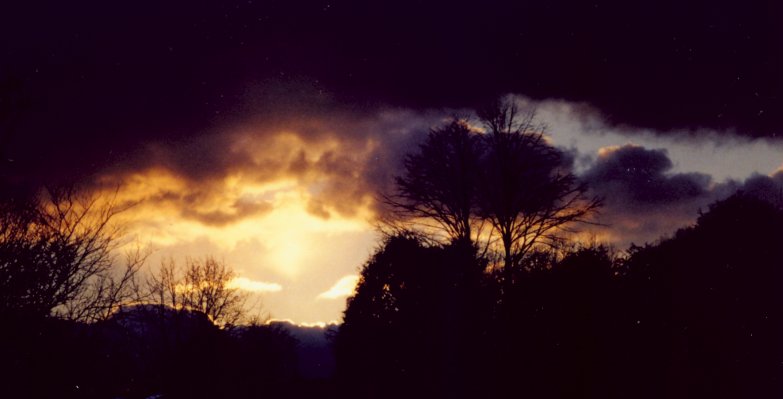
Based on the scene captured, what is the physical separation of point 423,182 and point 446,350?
458cm

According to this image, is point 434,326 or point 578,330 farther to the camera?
point 434,326

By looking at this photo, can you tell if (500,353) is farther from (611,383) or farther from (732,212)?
(732,212)

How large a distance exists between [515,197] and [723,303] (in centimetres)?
685

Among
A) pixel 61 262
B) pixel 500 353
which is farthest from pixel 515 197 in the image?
pixel 61 262

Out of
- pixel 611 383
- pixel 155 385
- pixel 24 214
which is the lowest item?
pixel 155 385

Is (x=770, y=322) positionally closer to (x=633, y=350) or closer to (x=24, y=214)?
(x=633, y=350)

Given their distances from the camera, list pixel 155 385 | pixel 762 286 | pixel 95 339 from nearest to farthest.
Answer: pixel 95 339 < pixel 762 286 < pixel 155 385

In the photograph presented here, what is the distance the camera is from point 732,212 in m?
22.2

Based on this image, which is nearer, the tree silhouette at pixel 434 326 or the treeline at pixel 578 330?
the treeline at pixel 578 330

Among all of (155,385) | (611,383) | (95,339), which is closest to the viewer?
(611,383)

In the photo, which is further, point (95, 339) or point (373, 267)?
point (373, 267)

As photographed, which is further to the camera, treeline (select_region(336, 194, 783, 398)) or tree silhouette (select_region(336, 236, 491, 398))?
tree silhouette (select_region(336, 236, 491, 398))

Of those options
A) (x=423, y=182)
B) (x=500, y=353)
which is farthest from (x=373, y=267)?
(x=500, y=353)

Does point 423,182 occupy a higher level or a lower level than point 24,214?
higher
